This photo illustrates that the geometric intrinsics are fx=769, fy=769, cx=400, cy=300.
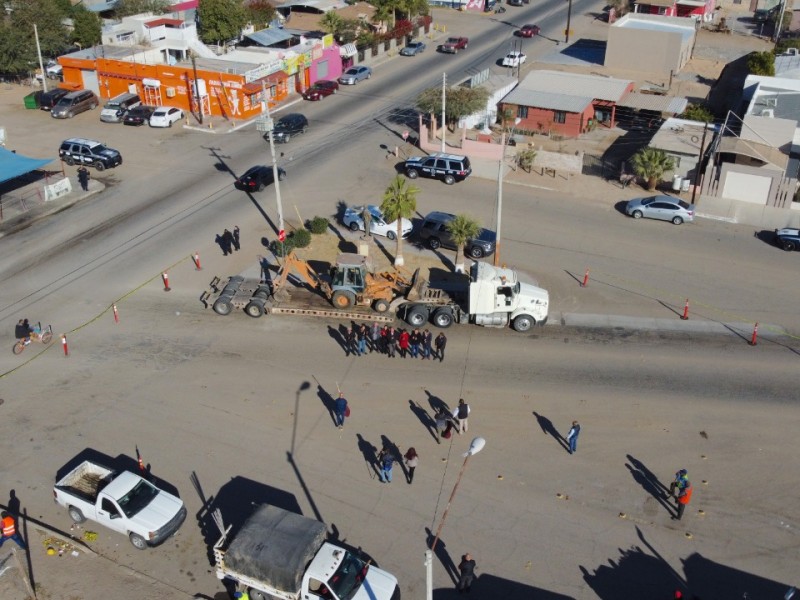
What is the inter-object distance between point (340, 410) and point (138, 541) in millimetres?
7097

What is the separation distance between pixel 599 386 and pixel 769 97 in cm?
3483

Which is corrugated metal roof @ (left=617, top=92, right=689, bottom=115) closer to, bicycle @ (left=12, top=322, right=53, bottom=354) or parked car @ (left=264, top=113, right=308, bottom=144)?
parked car @ (left=264, top=113, right=308, bottom=144)

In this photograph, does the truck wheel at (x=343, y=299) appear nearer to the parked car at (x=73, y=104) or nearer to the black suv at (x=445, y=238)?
the black suv at (x=445, y=238)

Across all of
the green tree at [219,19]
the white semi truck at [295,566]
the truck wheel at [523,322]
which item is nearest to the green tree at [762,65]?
the truck wheel at [523,322]

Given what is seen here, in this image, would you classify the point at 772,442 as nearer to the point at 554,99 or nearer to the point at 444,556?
the point at 444,556

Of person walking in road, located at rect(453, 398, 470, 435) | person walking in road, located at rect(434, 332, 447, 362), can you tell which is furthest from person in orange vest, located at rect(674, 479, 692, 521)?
person walking in road, located at rect(434, 332, 447, 362)

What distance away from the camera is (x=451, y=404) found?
1029 inches

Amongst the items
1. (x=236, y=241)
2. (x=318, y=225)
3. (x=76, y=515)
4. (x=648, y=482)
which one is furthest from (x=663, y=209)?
(x=76, y=515)

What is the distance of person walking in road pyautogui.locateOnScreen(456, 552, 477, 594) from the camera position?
61.9 ft

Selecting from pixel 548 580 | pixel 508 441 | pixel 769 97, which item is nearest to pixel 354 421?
pixel 508 441

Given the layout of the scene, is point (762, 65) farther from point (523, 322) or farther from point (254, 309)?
point (254, 309)

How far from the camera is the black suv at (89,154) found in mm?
45938

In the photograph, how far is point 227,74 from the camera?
53625 mm

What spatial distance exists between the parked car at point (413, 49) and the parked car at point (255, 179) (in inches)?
1280
